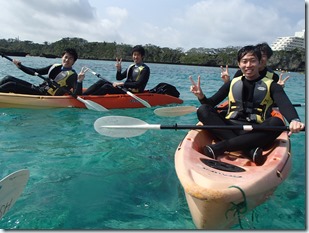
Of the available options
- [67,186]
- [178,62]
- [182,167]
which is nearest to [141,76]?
[67,186]

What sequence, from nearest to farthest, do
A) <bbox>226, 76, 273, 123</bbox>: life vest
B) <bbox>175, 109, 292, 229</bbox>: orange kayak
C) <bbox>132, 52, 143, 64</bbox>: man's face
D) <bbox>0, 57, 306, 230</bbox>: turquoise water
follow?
<bbox>175, 109, 292, 229</bbox>: orange kayak
<bbox>0, 57, 306, 230</bbox>: turquoise water
<bbox>226, 76, 273, 123</bbox>: life vest
<bbox>132, 52, 143, 64</bbox>: man's face

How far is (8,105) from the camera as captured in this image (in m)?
6.55

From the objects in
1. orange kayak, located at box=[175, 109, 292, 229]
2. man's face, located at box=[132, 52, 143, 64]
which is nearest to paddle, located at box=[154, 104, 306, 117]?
orange kayak, located at box=[175, 109, 292, 229]

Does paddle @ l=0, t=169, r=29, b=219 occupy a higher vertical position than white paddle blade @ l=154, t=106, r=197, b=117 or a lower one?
lower

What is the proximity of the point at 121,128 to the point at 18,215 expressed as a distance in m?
1.39

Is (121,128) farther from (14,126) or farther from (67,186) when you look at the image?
(14,126)

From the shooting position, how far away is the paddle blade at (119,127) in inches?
139

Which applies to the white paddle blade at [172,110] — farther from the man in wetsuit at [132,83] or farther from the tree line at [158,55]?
the tree line at [158,55]

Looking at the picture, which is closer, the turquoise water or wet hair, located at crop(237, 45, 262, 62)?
the turquoise water

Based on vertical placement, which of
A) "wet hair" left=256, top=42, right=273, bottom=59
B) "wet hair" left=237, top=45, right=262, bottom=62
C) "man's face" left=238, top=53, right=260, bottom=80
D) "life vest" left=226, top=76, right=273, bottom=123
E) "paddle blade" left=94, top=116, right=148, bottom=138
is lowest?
"paddle blade" left=94, top=116, right=148, bottom=138

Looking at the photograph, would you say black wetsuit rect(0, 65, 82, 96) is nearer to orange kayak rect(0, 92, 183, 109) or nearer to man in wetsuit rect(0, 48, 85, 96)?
man in wetsuit rect(0, 48, 85, 96)

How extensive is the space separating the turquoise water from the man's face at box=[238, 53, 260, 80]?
124 cm

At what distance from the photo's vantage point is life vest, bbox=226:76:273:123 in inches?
132

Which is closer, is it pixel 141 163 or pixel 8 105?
pixel 141 163
